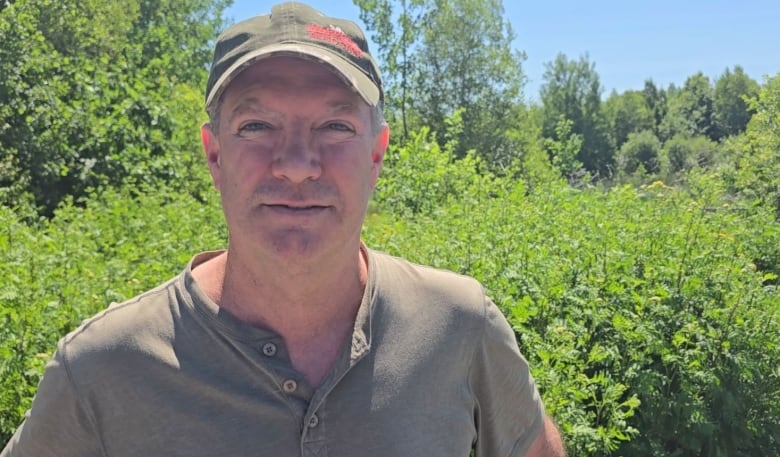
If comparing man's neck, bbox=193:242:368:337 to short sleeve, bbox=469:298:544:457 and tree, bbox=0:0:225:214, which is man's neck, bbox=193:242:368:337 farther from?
tree, bbox=0:0:225:214

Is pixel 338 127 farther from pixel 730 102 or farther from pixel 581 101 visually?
pixel 730 102

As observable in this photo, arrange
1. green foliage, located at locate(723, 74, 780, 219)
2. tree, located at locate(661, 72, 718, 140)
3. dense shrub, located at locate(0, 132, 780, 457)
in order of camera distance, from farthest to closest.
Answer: tree, located at locate(661, 72, 718, 140)
green foliage, located at locate(723, 74, 780, 219)
dense shrub, located at locate(0, 132, 780, 457)

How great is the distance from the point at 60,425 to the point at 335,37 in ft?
2.88

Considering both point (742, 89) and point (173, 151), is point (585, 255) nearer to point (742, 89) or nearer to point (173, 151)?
point (173, 151)

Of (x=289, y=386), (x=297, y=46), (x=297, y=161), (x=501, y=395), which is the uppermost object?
(x=297, y=46)

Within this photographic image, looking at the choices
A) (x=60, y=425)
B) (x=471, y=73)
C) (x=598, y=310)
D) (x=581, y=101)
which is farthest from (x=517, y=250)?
(x=581, y=101)

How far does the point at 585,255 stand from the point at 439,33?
3211 centimetres

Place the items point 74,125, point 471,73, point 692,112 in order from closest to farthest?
point 74,125, point 471,73, point 692,112

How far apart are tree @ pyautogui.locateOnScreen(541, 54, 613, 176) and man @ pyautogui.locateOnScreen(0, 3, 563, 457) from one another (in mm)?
96003

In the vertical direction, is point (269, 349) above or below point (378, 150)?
below

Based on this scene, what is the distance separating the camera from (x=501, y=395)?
67.0 inches

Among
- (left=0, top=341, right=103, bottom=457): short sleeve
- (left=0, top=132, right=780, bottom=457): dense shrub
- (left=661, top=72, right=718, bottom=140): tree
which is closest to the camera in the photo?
(left=0, top=341, right=103, bottom=457): short sleeve

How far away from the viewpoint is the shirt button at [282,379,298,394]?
1432 mm

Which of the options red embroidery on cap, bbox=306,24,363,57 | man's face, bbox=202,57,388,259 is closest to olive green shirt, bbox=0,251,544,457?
man's face, bbox=202,57,388,259
